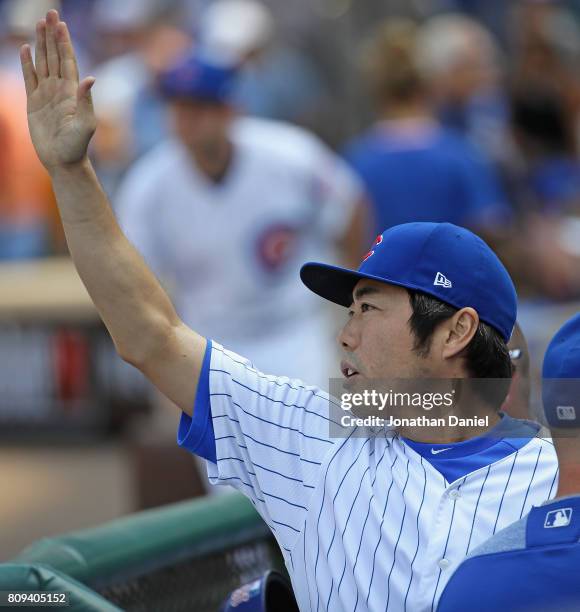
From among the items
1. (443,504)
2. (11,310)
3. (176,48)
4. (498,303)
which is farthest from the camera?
(176,48)

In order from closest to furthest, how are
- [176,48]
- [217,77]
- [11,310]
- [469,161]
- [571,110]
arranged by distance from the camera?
[217,77], [469,161], [11,310], [571,110], [176,48]

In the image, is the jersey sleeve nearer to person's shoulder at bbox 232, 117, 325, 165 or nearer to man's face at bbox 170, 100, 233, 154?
man's face at bbox 170, 100, 233, 154

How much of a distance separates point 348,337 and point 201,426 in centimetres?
33

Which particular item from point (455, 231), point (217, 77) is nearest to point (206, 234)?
point (217, 77)

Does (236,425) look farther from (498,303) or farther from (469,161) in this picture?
(469,161)

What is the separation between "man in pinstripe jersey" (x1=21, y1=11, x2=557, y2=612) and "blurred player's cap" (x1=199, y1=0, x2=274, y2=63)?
581cm

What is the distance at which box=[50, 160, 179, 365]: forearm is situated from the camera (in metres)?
2.45

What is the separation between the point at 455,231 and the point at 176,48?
244 inches

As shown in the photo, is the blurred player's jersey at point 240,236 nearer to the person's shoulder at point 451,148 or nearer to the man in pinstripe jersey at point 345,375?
the person's shoulder at point 451,148

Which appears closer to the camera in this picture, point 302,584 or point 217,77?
point 302,584

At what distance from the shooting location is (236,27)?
28.2 feet

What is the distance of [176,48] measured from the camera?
27.8 ft

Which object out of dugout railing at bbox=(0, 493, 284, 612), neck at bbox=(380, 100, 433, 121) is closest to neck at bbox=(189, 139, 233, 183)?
neck at bbox=(380, 100, 433, 121)

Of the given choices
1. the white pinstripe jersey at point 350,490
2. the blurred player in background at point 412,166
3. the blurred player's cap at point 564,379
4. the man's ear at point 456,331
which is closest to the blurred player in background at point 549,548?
the blurred player's cap at point 564,379
